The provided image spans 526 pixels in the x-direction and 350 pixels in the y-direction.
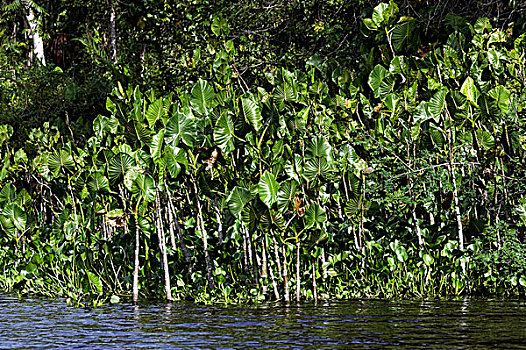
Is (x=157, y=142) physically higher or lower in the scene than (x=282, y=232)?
higher

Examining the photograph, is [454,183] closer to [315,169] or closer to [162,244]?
[315,169]

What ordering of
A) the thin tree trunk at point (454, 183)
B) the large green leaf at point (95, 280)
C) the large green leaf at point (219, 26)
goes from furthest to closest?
the large green leaf at point (219, 26)
the large green leaf at point (95, 280)
the thin tree trunk at point (454, 183)

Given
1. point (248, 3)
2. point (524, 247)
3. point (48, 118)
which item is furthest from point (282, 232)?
point (48, 118)

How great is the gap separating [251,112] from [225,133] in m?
0.33

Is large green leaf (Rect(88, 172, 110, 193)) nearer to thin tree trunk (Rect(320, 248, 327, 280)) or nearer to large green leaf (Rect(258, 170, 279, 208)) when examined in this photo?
large green leaf (Rect(258, 170, 279, 208))

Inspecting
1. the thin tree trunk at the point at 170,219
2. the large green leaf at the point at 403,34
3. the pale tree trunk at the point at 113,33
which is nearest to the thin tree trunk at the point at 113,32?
the pale tree trunk at the point at 113,33

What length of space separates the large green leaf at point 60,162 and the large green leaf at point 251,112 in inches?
95.9

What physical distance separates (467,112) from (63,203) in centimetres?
514

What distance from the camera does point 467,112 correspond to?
26.3 ft

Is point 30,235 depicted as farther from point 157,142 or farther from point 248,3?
point 248,3

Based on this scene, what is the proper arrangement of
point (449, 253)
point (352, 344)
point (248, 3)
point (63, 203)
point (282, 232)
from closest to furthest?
point (352, 344), point (282, 232), point (449, 253), point (63, 203), point (248, 3)

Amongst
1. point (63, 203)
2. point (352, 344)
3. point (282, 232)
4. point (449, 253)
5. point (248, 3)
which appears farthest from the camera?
point (248, 3)

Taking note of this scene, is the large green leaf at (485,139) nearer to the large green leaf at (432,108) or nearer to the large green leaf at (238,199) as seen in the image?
the large green leaf at (432,108)

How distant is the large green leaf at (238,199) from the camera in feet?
24.7
